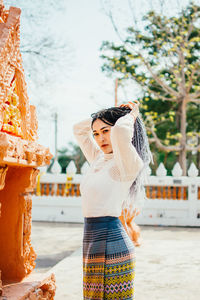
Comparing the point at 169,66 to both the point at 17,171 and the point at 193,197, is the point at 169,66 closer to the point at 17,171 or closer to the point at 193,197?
the point at 193,197

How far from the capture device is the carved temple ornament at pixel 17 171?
2012 mm

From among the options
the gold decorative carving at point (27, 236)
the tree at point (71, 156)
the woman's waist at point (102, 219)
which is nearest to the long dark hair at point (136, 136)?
the woman's waist at point (102, 219)

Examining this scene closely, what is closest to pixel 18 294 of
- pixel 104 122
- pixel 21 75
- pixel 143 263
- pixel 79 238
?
pixel 104 122

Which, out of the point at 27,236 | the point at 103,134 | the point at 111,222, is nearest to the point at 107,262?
Result: the point at 111,222

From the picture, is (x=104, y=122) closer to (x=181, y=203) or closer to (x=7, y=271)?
(x=7, y=271)

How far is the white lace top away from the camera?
5.29ft

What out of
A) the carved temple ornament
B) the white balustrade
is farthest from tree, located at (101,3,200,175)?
the carved temple ornament

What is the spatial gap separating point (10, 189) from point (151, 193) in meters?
5.04

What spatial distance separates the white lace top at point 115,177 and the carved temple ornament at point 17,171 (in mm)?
485

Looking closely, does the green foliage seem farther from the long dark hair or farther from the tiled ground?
the long dark hair

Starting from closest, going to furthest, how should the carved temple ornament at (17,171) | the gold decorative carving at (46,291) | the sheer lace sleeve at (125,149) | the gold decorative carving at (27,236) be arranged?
the sheer lace sleeve at (125,149), the carved temple ornament at (17,171), the gold decorative carving at (46,291), the gold decorative carving at (27,236)

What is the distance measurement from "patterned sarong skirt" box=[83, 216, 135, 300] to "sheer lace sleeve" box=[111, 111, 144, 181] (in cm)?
23

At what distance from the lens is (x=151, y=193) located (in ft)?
23.2

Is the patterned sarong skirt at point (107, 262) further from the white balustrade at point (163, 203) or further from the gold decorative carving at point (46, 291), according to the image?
the white balustrade at point (163, 203)
